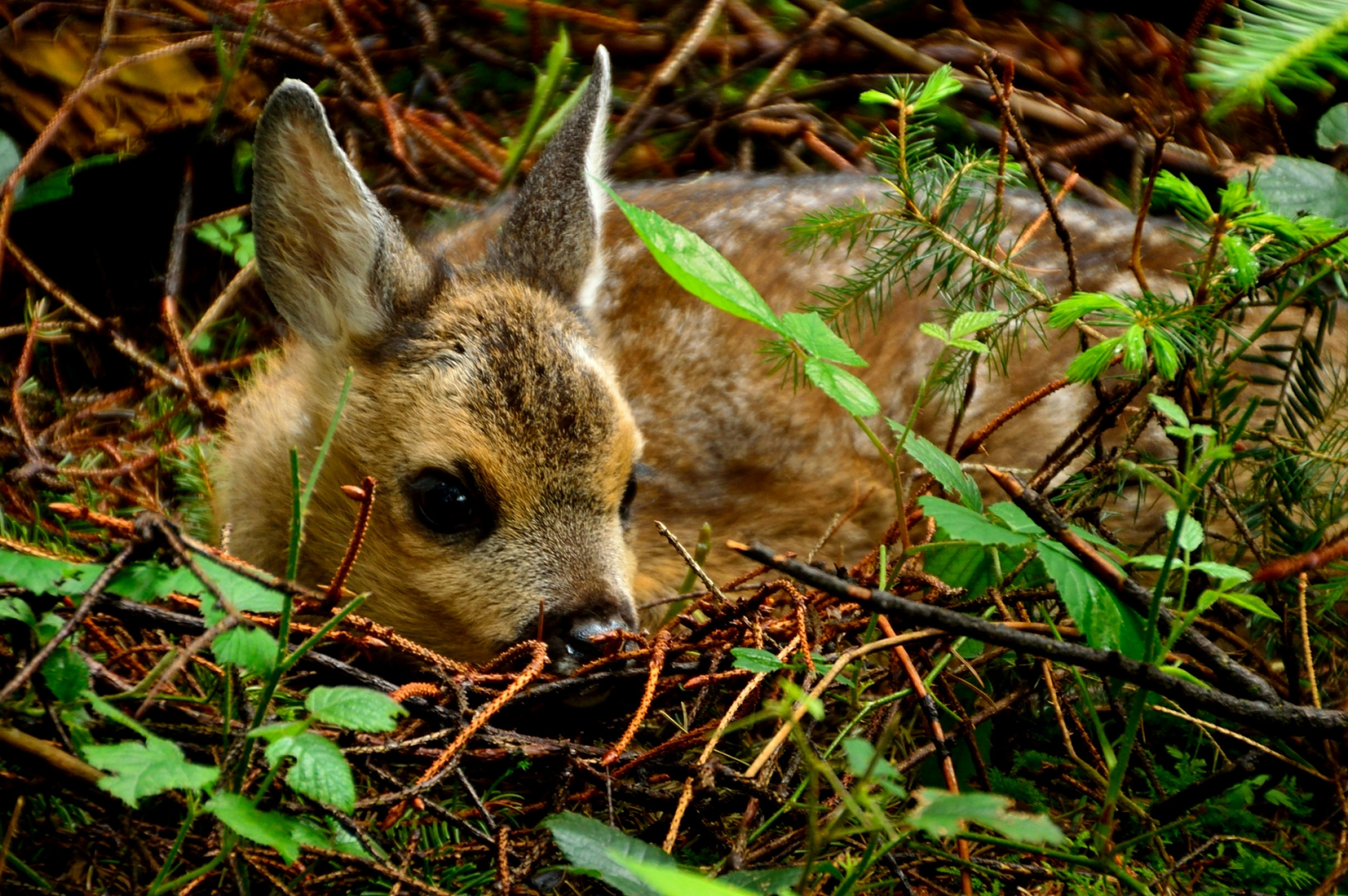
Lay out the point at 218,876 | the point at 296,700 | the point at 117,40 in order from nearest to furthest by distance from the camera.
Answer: the point at 218,876 → the point at 296,700 → the point at 117,40

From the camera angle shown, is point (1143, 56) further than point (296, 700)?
Yes

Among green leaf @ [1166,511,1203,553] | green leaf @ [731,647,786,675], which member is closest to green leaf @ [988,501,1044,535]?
green leaf @ [1166,511,1203,553]

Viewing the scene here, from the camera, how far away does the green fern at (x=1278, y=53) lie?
1640 mm

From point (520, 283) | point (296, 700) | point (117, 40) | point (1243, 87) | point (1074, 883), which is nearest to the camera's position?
point (1243, 87)

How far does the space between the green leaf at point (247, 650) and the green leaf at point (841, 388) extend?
1.04 meters

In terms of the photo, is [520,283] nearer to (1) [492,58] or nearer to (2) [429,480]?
(2) [429,480]

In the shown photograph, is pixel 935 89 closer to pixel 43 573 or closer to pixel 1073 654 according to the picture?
pixel 1073 654

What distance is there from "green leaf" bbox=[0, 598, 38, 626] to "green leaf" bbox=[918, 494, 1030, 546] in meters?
1.50

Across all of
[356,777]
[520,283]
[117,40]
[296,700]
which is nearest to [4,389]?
[117,40]

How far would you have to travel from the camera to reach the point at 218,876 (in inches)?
75.5

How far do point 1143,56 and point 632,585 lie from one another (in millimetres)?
3635

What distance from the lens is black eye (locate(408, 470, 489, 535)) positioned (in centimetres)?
315

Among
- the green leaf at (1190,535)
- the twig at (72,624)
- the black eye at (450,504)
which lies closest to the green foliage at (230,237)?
the black eye at (450,504)

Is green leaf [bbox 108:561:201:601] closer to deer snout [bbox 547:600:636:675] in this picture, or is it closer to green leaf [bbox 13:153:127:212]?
deer snout [bbox 547:600:636:675]
